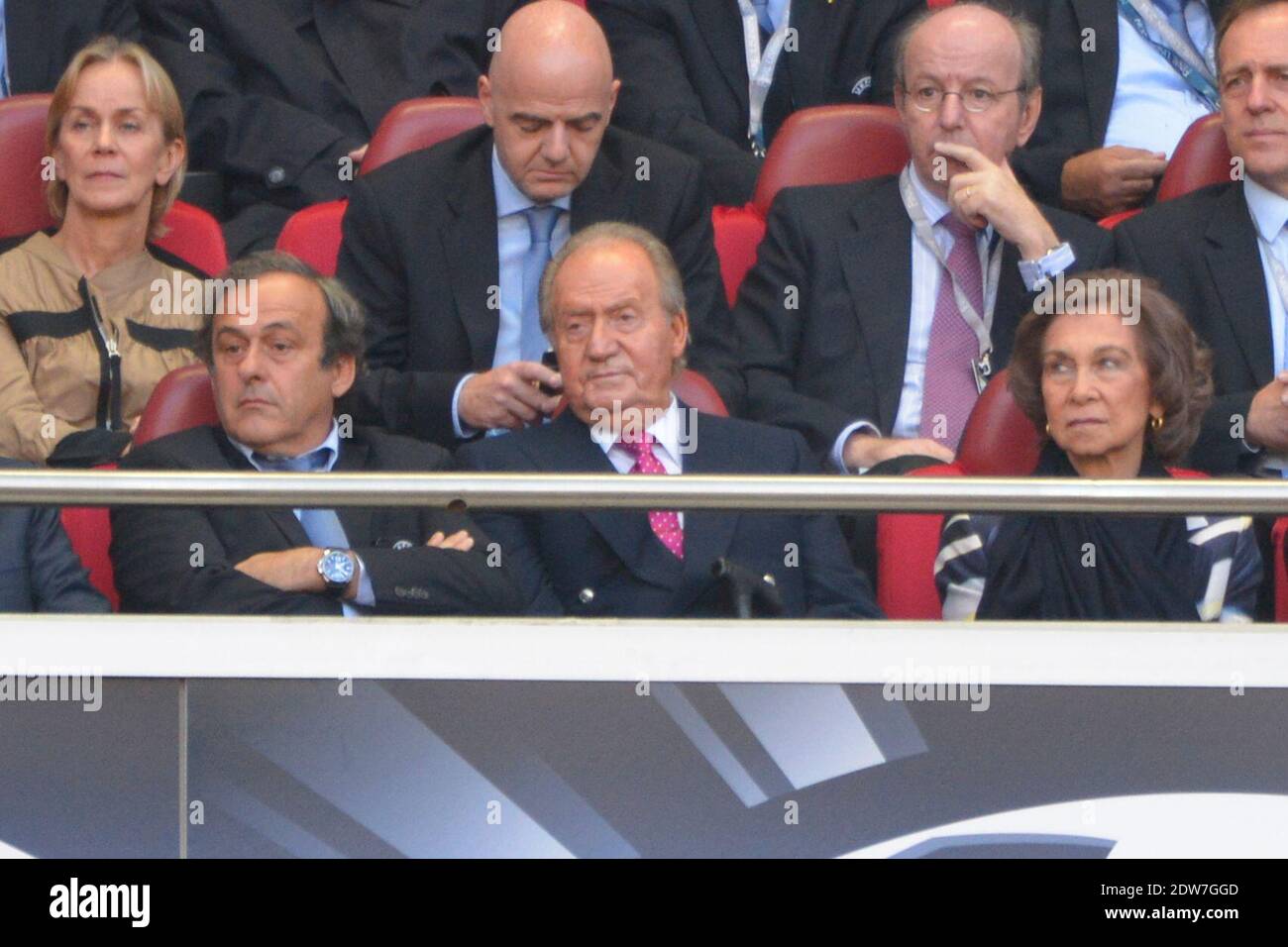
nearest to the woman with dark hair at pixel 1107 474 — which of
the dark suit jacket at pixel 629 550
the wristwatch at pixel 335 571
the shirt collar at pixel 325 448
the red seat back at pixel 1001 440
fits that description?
the red seat back at pixel 1001 440

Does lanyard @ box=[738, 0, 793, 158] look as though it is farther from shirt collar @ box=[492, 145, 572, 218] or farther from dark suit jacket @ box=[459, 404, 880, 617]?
dark suit jacket @ box=[459, 404, 880, 617]

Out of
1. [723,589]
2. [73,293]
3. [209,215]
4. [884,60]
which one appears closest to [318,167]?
[209,215]

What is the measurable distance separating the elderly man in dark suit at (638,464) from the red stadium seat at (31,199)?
772 mm

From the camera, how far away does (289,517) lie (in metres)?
3.09

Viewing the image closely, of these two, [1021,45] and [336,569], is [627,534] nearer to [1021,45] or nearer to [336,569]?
[336,569]

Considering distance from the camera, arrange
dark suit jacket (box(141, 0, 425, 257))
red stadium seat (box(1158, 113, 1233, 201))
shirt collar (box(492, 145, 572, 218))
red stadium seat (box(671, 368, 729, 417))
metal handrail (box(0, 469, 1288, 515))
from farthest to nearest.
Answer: dark suit jacket (box(141, 0, 425, 257)), red stadium seat (box(1158, 113, 1233, 201)), shirt collar (box(492, 145, 572, 218)), red stadium seat (box(671, 368, 729, 417)), metal handrail (box(0, 469, 1288, 515))

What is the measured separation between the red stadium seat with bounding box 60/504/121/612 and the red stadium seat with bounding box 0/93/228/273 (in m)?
0.73

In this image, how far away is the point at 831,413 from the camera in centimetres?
350

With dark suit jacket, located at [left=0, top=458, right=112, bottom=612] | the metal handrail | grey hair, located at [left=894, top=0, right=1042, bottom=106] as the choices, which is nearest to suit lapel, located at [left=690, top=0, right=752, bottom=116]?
grey hair, located at [left=894, top=0, right=1042, bottom=106]

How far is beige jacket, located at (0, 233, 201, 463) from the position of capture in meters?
3.49

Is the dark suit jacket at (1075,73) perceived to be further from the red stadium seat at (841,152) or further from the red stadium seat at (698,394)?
the red stadium seat at (698,394)

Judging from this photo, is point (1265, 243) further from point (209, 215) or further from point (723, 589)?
point (209, 215)

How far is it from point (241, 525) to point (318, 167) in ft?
4.25

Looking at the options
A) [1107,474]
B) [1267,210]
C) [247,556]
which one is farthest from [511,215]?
[1267,210]
